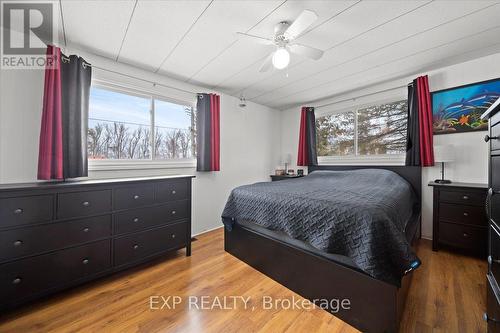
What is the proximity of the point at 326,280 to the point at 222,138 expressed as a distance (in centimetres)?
270

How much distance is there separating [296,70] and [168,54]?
63.3 inches

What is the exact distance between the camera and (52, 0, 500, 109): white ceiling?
1.62m

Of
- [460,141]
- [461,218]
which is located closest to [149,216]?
[461,218]

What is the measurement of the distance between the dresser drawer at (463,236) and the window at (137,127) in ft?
11.4

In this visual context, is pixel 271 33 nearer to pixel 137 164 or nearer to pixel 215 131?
pixel 215 131

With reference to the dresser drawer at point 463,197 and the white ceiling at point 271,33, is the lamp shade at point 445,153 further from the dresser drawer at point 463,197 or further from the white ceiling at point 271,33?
the white ceiling at point 271,33

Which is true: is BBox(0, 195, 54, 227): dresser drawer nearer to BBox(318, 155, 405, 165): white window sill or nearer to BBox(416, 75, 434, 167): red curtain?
BBox(318, 155, 405, 165): white window sill

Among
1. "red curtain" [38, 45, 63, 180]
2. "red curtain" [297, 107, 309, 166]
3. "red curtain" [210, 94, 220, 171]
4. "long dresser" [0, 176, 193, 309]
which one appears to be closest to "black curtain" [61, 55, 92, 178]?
"red curtain" [38, 45, 63, 180]

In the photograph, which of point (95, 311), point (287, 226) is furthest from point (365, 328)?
point (95, 311)

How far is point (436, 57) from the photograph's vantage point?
2.40 m

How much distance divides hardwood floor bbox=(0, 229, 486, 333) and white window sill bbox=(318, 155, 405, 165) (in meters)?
1.47

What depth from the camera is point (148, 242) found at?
211 cm

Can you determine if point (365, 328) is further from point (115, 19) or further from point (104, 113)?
point (104, 113)

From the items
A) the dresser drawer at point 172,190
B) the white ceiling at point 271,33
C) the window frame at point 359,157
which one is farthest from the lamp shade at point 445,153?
the dresser drawer at point 172,190
